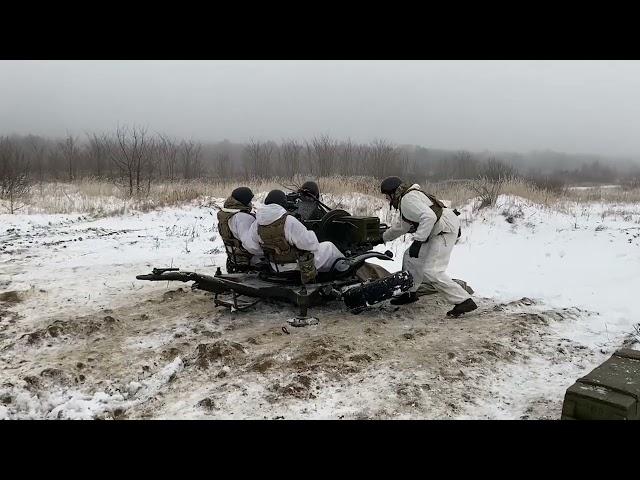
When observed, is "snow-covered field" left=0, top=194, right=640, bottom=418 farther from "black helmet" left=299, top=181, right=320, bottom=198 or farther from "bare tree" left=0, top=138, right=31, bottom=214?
"bare tree" left=0, top=138, right=31, bottom=214

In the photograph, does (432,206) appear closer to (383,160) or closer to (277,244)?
(277,244)

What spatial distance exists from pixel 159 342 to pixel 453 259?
5389mm

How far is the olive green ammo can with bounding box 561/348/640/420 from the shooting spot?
10.5ft

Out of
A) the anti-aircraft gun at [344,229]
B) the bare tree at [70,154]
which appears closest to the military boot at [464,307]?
the anti-aircraft gun at [344,229]

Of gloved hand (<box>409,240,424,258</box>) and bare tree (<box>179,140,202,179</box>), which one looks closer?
gloved hand (<box>409,240,424,258</box>)

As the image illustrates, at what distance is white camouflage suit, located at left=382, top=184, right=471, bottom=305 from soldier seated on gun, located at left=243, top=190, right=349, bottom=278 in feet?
3.52

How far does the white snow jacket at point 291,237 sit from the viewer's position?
5.47 meters

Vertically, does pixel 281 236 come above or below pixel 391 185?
below

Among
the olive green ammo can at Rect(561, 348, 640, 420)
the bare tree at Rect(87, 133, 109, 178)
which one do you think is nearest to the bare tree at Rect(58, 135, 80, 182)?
the bare tree at Rect(87, 133, 109, 178)

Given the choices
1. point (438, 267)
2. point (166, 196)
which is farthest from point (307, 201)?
point (166, 196)

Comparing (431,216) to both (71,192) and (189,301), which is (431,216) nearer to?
Result: (189,301)

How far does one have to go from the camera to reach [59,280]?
23.7ft

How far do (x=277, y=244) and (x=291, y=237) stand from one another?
0.18 m

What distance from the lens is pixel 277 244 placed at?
18.3ft
